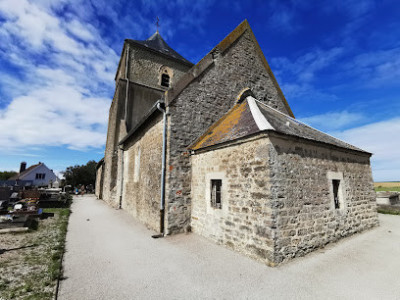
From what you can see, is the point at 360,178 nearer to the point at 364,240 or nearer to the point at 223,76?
the point at 364,240

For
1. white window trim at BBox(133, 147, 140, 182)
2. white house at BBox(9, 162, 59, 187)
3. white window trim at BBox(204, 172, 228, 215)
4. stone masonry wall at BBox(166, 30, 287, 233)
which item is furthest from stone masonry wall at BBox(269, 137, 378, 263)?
white house at BBox(9, 162, 59, 187)

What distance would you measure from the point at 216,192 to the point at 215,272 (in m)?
2.50

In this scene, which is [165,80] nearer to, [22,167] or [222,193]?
[222,193]

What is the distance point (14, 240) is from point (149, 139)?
18.3 ft

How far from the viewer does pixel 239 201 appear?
518 cm

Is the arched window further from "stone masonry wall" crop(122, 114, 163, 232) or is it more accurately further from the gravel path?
the gravel path

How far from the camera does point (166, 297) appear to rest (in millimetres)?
3186

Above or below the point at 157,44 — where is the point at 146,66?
below

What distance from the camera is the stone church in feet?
15.3

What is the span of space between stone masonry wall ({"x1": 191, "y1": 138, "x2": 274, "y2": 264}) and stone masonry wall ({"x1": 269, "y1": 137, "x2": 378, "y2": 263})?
240mm

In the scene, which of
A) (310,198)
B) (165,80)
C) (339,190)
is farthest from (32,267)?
(165,80)

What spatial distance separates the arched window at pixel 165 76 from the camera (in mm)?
17630

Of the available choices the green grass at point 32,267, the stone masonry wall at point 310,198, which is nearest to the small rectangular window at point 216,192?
the stone masonry wall at point 310,198

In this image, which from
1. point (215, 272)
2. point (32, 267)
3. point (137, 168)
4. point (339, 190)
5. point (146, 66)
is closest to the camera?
point (215, 272)
